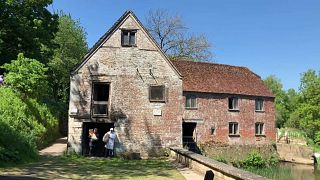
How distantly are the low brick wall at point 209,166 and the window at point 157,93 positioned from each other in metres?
3.64

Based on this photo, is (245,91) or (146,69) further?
(245,91)

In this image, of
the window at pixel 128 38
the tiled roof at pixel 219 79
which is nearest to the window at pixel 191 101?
the tiled roof at pixel 219 79

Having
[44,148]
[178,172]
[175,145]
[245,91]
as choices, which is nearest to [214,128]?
[245,91]

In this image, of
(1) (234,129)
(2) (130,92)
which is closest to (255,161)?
(1) (234,129)

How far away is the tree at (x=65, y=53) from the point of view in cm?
5088

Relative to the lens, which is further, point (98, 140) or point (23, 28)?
point (23, 28)

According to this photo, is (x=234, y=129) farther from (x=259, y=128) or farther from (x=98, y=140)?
(x=98, y=140)

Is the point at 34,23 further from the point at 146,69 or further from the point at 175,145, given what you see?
the point at 175,145

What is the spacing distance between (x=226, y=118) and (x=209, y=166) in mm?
24458

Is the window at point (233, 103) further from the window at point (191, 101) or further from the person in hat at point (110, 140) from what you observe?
the person in hat at point (110, 140)

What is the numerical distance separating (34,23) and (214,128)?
19.7 metres

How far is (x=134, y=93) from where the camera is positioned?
2445cm

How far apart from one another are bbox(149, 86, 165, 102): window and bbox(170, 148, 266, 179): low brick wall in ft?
11.9

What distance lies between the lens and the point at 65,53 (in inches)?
2109
